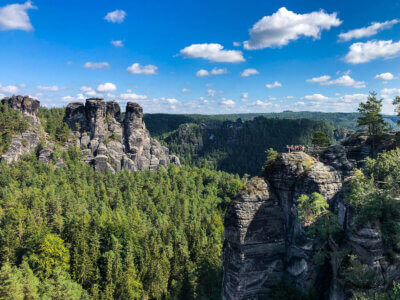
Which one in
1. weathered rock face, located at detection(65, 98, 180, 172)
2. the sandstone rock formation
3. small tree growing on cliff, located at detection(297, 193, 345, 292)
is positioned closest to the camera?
small tree growing on cliff, located at detection(297, 193, 345, 292)

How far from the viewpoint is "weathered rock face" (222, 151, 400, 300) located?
21859mm

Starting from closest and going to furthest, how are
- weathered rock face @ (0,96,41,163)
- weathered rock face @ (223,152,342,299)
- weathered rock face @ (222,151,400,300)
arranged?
weathered rock face @ (222,151,400,300) → weathered rock face @ (223,152,342,299) → weathered rock face @ (0,96,41,163)

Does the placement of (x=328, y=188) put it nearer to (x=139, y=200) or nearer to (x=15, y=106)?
(x=139, y=200)

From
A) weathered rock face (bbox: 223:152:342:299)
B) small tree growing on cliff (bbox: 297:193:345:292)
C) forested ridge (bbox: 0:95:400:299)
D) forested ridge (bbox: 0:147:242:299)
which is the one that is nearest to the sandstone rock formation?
forested ridge (bbox: 0:95:400:299)

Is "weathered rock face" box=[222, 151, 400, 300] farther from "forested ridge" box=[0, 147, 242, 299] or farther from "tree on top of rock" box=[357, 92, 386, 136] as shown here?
"tree on top of rock" box=[357, 92, 386, 136]

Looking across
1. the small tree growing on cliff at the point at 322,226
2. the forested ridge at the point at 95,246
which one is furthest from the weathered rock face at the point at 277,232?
the forested ridge at the point at 95,246

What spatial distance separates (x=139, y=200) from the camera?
254ft

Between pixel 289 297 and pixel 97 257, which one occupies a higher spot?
pixel 289 297

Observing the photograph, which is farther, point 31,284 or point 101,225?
point 101,225

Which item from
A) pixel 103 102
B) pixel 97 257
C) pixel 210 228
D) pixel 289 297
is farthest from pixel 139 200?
pixel 289 297

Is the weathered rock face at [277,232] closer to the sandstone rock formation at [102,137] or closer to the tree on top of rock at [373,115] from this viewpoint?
the tree on top of rock at [373,115]

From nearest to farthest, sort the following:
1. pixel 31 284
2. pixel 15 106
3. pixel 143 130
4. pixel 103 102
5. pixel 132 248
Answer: pixel 31 284
pixel 132 248
pixel 15 106
pixel 103 102
pixel 143 130

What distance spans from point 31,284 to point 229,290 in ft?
90.2

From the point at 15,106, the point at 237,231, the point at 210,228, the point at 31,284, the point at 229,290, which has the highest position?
the point at 15,106
